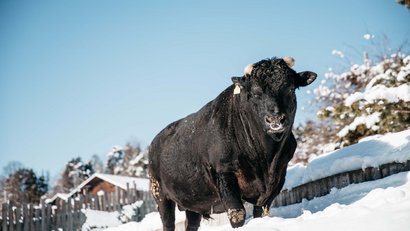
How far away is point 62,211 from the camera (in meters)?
14.5

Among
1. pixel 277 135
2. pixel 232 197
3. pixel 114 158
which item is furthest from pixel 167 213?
pixel 114 158

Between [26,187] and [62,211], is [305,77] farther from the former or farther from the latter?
[26,187]

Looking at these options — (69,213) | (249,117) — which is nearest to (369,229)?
(249,117)

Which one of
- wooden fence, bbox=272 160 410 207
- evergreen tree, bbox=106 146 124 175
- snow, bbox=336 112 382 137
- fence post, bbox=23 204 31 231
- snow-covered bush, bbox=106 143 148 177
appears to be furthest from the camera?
evergreen tree, bbox=106 146 124 175

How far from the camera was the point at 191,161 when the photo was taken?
549cm

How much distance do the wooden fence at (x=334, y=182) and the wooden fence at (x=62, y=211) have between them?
871 cm

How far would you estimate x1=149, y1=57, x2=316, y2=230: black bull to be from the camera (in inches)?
179

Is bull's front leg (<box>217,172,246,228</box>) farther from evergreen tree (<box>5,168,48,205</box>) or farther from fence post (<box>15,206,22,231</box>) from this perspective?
evergreen tree (<box>5,168,48,205</box>)

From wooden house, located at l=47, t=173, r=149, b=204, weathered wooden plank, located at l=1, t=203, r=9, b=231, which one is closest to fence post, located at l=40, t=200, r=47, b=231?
weathered wooden plank, located at l=1, t=203, r=9, b=231

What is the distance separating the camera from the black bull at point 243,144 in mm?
4559

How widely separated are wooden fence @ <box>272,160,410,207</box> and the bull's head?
7.01ft

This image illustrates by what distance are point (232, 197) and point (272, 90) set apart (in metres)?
1.30

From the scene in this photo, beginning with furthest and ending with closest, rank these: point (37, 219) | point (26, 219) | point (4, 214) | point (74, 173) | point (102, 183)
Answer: point (74, 173) < point (102, 183) < point (37, 219) < point (26, 219) < point (4, 214)

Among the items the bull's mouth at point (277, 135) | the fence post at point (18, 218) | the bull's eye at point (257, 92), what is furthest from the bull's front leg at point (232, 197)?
the fence post at point (18, 218)
